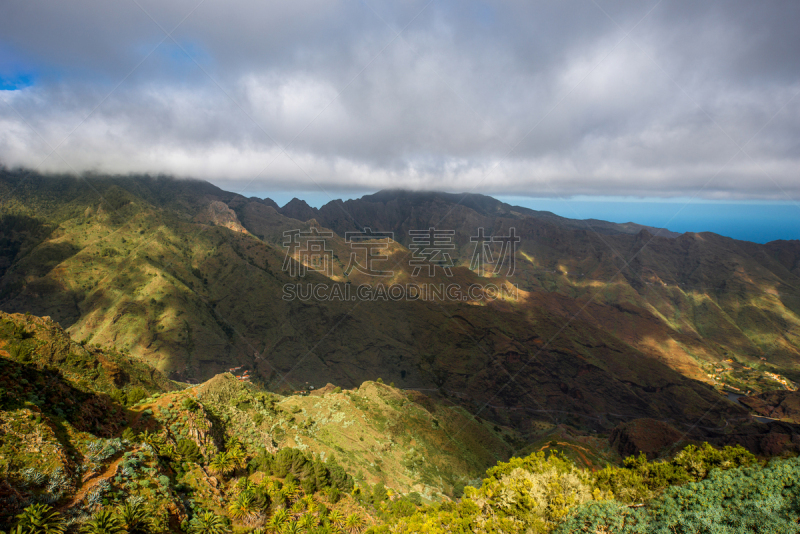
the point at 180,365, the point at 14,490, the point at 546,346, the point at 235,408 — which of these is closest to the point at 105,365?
the point at 235,408

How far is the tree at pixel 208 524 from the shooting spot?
1277 cm

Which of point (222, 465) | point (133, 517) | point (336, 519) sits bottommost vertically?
point (336, 519)

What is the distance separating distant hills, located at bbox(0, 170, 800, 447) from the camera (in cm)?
6462

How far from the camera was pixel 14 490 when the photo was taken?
9.46m

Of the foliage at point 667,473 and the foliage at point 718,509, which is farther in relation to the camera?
the foliage at point 667,473

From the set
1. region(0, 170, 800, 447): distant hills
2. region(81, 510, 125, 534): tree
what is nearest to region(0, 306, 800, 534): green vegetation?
region(81, 510, 125, 534): tree

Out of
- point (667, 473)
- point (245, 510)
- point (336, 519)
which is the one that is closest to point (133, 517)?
point (245, 510)

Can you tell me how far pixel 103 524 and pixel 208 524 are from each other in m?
4.01

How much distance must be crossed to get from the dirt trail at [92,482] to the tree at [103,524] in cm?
92

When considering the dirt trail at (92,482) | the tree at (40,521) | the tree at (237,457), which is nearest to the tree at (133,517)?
the dirt trail at (92,482)

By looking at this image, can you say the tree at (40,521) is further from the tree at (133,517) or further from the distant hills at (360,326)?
the distant hills at (360,326)

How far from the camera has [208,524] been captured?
1306 cm

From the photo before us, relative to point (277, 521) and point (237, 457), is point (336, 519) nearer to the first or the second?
point (277, 521)

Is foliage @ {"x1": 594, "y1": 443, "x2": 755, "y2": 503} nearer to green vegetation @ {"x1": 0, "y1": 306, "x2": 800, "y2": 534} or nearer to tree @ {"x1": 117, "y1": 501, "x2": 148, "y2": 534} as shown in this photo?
green vegetation @ {"x1": 0, "y1": 306, "x2": 800, "y2": 534}
